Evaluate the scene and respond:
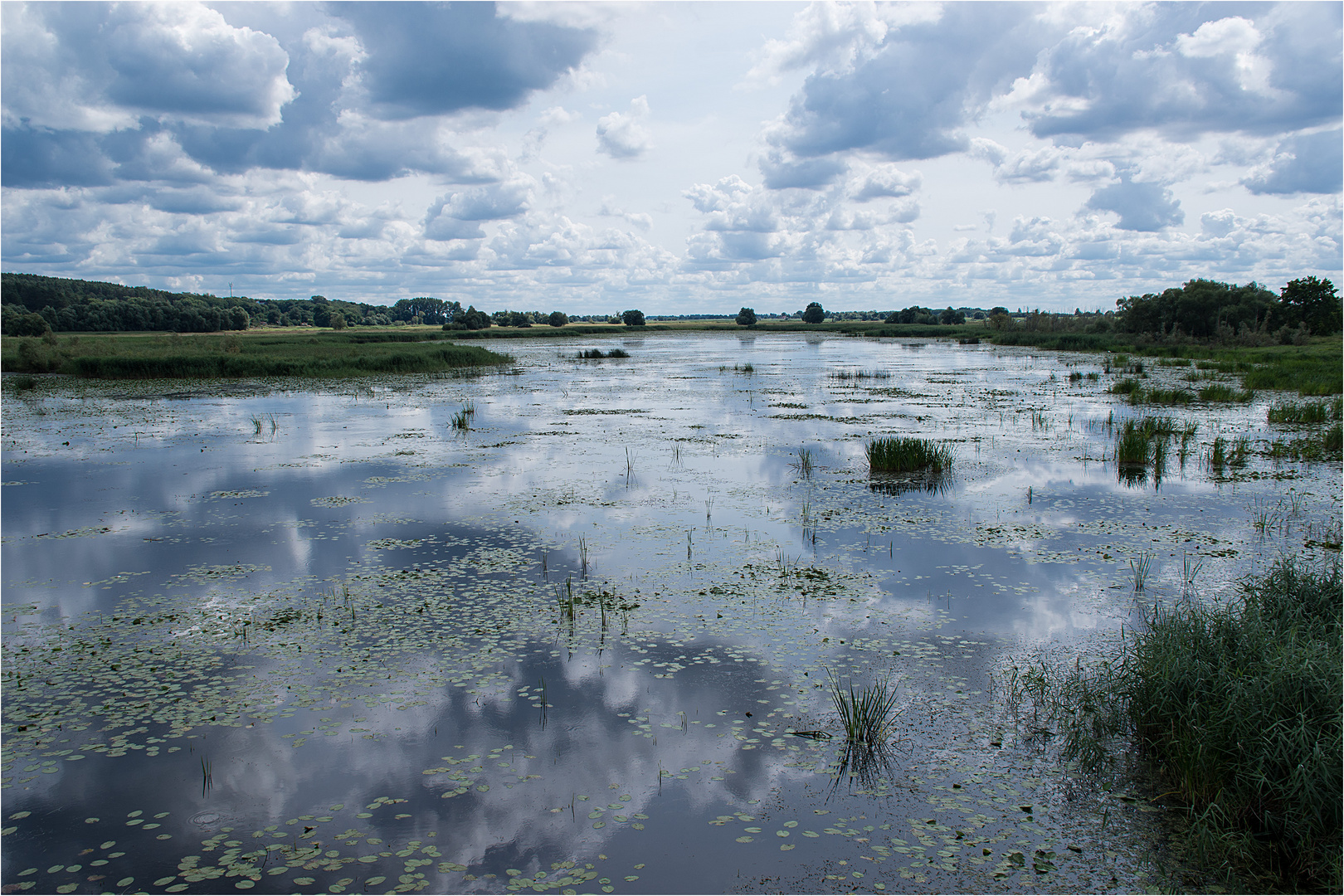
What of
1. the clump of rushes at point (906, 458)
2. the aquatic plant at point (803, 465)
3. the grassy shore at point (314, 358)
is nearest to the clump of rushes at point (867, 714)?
the aquatic plant at point (803, 465)

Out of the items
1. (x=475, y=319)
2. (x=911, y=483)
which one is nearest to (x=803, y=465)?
(x=911, y=483)

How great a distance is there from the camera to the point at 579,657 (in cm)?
751

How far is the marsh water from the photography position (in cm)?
492

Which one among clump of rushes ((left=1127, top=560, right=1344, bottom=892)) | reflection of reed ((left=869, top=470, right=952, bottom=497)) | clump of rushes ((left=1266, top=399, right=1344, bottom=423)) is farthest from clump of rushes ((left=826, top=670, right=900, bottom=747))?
clump of rushes ((left=1266, top=399, right=1344, bottom=423))

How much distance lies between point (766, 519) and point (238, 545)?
775cm

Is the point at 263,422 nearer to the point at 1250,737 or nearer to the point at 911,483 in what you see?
the point at 911,483

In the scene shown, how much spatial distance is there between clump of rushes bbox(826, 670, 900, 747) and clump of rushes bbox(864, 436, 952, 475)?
9.72 meters

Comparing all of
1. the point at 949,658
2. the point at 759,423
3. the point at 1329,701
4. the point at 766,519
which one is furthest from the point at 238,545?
the point at 759,423

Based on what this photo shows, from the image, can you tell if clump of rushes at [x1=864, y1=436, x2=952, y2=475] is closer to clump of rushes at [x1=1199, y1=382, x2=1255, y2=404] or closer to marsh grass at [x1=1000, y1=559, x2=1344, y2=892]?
marsh grass at [x1=1000, y1=559, x2=1344, y2=892]

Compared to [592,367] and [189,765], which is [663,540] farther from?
[592,367]

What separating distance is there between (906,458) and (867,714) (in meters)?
10.6

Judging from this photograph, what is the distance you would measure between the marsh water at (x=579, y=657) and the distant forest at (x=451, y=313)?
147 feet

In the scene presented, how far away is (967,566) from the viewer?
10039 millimetres

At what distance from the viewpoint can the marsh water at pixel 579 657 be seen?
4.92m
